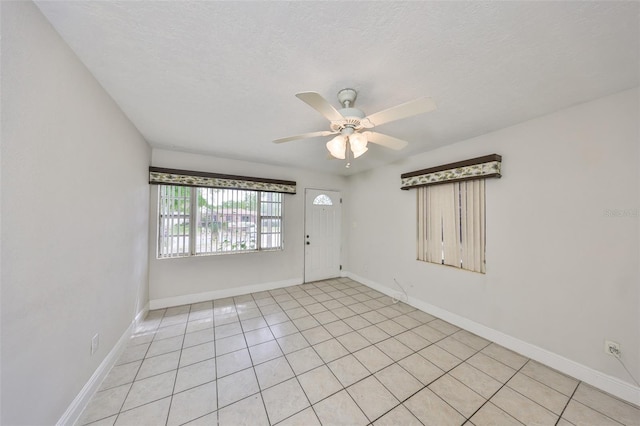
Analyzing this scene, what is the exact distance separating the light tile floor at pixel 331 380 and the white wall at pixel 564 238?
350 mm

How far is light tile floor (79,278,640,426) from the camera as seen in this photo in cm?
147

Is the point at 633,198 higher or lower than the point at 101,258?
higher

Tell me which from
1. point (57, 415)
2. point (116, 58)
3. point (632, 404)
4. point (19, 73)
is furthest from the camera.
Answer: point (632, 404)

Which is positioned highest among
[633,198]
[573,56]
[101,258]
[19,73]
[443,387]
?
[573,56]

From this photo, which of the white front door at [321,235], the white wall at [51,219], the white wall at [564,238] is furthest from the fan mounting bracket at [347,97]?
the white front door at [321,235]

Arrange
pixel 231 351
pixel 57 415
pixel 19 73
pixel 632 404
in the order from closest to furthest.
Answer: pixel 19 73, pixel 57 415, pixel 632 404, pixel 231 351

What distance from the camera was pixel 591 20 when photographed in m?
1.08

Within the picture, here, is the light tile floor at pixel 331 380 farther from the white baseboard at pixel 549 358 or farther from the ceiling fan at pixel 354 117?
the ceiling fan at pixel 354 117

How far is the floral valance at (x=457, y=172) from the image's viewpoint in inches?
90.7

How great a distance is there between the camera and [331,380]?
5.81 feet

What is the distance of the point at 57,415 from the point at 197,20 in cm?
240

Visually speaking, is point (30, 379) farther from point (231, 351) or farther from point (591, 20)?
point (591, 20)

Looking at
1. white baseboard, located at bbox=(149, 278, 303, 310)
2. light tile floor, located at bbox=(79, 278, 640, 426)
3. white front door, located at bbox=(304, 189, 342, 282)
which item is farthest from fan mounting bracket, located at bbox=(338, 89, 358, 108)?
white baseboard, located at bbox=(149, 278, 303, 310)

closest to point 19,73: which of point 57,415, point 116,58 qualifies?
point 116,58
